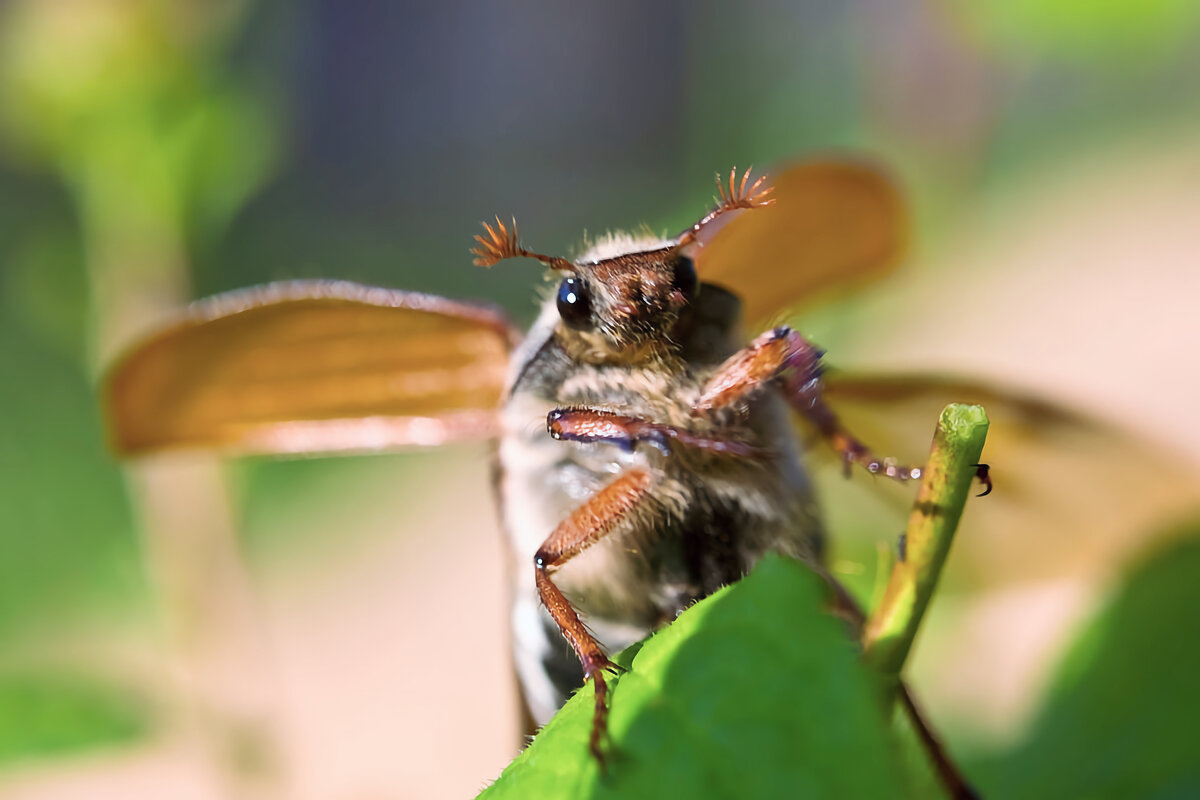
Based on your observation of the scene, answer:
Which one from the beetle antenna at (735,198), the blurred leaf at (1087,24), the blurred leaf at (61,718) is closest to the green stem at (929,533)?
the beetle antenna at (735,198)

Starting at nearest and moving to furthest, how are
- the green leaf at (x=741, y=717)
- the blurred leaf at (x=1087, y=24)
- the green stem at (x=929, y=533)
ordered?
1. the green leaf at (x=741, y=717)
2. the green stem at (x=929, y=533)
3. the blurred leaf at (x=1087, y=24)

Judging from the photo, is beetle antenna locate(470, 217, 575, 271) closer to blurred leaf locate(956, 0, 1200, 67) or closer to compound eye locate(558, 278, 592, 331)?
compound eye locate(558, 278, 592, 331)

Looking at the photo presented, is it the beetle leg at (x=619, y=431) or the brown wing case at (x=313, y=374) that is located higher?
the brown wing case at (x=313, y=374)

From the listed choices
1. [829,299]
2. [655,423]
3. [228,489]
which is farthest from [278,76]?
[655,423]

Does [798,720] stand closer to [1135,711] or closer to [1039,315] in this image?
[1135,711]

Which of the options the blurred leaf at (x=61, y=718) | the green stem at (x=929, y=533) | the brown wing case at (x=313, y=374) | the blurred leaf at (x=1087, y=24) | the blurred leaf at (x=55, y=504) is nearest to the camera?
the green stem at (x=929, y=533)

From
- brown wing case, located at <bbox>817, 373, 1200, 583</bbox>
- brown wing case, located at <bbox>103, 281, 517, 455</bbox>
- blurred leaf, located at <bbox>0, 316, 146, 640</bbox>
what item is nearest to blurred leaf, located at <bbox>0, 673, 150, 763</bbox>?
brown wing case, located at <bbox>103, 281, 517, 455</bbox>

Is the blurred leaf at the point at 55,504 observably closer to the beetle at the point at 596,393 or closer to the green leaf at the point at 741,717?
the beetle at the point at 596,393
